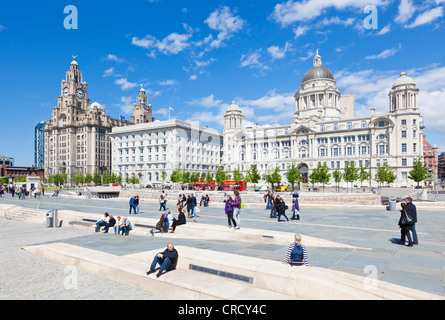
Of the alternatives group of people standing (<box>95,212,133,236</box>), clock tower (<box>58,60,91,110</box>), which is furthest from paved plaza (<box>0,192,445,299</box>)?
clock tower (<box>58,60,91,110</box>)

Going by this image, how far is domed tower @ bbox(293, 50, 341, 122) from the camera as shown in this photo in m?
87.4

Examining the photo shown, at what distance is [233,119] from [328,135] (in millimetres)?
30591

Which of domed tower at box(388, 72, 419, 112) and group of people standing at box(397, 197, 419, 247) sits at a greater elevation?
domed tower at box(388, 72, 419, 112)

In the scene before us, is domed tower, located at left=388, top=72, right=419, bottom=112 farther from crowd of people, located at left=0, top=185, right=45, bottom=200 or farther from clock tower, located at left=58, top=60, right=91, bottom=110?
clock tower, located at left=58, top=60, right=91, bottom=110

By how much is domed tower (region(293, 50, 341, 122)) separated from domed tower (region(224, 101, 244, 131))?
18.1 metres

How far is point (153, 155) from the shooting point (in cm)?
8819

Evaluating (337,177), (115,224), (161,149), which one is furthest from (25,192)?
(337,177)

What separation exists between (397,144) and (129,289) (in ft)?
245

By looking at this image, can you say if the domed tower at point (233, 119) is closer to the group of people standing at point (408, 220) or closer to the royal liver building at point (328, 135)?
the royal liver building at point (328, 135)

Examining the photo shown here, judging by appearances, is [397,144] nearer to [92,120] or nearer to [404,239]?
[404,239]

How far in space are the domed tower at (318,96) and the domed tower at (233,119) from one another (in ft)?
59.4

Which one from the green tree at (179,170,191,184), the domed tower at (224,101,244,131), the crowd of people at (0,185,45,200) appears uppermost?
the domed tower at (224,101,244,131)

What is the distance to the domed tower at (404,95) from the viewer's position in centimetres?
6762
